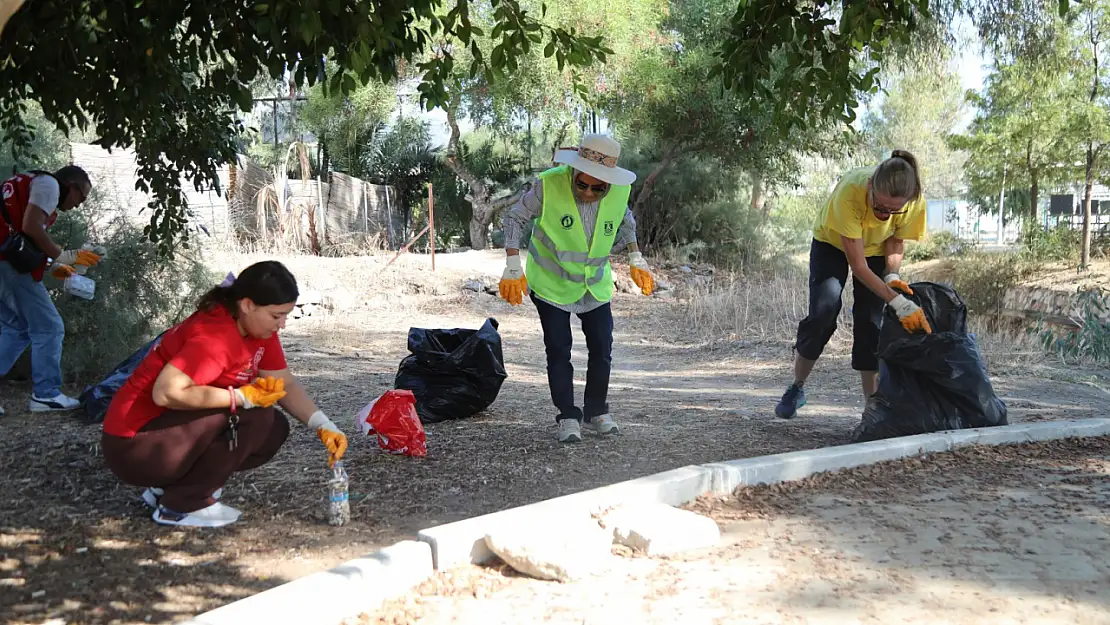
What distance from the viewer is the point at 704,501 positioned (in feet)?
12.7

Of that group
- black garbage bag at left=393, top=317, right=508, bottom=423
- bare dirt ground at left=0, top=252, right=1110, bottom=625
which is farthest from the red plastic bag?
black garbage bag at left=393, top=317, right=508, bottom=423

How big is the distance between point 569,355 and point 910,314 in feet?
5.60

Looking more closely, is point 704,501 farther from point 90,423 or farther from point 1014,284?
point 1014,284

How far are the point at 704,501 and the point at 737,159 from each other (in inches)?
651

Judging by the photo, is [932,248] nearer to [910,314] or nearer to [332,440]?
[910,314]

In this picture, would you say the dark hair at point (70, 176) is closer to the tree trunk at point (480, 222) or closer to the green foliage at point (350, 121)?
the green foliage at point (350, 121)

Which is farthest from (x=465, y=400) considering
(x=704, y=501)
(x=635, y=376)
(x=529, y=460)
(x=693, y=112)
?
(x=693, y=112)

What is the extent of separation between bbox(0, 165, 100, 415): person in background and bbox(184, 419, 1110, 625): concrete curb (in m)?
3.42

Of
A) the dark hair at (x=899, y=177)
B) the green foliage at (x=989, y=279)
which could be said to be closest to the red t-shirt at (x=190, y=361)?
the dark hair at (x=899, y=177)

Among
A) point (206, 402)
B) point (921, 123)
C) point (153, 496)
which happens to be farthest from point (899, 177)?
point (921, 123)

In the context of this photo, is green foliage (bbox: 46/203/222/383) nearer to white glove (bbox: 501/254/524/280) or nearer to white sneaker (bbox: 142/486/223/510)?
white glove (bbox: 501/254/524/280)

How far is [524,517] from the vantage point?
3.35 metres

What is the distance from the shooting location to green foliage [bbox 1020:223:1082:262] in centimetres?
1897

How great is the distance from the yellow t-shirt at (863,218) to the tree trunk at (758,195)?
52.8ft
